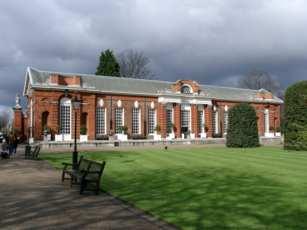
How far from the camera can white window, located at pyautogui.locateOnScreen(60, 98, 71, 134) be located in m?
40.7

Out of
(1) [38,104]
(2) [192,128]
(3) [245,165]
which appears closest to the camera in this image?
(3) [245,165]

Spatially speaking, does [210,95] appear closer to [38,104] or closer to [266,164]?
[38,104]

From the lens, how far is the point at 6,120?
109312 millimetres

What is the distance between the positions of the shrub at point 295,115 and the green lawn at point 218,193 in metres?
12.9

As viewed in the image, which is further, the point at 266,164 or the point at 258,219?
the point at 266,164

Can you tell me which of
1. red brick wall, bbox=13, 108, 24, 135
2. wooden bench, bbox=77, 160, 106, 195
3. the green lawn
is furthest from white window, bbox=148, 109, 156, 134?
wooden bench, bbox=77, 160, 106, 195

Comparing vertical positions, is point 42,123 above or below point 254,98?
below

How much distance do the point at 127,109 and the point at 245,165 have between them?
28944 millimetres

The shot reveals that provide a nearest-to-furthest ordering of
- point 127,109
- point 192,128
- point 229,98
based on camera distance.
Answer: point 127,109, point 192,128, point 229,98

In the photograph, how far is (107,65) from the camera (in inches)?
2450

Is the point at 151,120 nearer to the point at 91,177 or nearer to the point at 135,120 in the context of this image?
the point at 135,120

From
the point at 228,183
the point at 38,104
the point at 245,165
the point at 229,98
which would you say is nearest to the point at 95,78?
the point at 38,104

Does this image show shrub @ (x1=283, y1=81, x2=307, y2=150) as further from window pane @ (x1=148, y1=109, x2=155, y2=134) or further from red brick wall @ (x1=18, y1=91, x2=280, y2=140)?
window pane @ (x1=148, y1=109, x2=155, y2=134)

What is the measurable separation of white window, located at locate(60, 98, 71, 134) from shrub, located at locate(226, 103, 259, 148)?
17335mm
